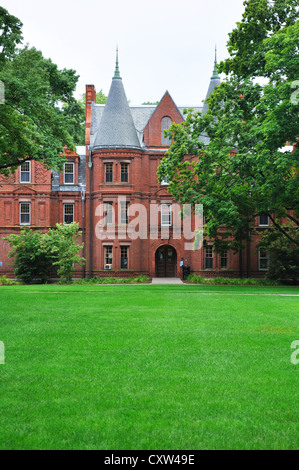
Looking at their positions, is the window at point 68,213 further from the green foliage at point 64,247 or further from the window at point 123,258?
the window at point 123,258

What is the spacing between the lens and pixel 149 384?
20.9 ft

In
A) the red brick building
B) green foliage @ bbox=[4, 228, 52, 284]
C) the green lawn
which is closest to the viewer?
the green lawn

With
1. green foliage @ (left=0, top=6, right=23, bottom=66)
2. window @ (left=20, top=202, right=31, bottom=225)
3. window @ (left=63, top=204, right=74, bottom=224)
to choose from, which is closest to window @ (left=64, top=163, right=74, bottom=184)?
window @ (left=63, top=204, right=74, bottom=224)

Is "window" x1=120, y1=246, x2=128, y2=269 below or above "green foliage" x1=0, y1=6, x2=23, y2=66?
below

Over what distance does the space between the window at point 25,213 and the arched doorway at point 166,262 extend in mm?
10954

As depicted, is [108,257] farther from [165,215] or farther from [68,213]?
[165,215]

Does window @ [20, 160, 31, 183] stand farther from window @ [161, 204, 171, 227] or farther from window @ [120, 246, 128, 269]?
window @ [161, 204, 171, 227]

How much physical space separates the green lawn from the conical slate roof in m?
→ 26.1

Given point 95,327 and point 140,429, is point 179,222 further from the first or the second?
point 140,429

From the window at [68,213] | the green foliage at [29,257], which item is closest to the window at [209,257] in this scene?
the window at [68,213]

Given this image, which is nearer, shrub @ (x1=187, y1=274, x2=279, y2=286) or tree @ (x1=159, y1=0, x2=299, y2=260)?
tree @ (x1=159, y1=0, x2=299, y2=260)

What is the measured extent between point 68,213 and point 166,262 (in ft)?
30.0

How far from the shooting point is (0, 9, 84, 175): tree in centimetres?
1689

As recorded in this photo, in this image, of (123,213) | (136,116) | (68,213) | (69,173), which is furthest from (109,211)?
(136,116)
